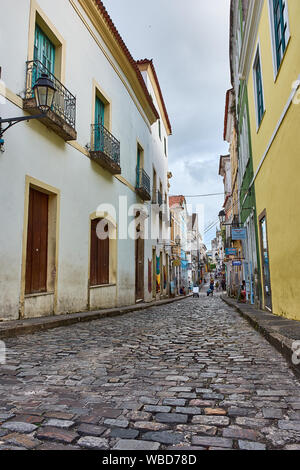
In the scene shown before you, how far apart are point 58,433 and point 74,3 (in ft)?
32.3

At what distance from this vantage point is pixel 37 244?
7508 millimetres

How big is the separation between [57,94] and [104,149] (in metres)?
2.56

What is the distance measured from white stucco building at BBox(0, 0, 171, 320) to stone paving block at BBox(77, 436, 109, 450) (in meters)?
4.44

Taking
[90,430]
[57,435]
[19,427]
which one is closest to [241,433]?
[90,430]

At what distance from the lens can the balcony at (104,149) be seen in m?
9.77

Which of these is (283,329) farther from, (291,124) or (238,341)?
(291,124)

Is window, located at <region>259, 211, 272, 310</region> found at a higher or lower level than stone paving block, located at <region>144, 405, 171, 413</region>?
higher

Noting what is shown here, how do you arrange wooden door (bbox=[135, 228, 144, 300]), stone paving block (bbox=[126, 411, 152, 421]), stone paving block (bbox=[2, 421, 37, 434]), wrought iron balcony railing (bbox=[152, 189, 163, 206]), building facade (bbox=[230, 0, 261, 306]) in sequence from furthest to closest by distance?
wrought iron balcony railing (bbox=[152, 189, 163, 206]) < wooden door (bbox=[135, 228, 144, 300]) < building facade (bbox=[230, 0, 261, 306]) < stone paving block (bbox=[126, 411, 152, 421]) < stone paving block (bbox=[2, 421, 37, 434])

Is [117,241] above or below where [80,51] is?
below

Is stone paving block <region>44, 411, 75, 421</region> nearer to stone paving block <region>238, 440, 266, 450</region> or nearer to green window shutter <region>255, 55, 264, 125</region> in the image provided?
stone paving block <region>238, 440, 266, 450</region>

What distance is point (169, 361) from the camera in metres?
4.02

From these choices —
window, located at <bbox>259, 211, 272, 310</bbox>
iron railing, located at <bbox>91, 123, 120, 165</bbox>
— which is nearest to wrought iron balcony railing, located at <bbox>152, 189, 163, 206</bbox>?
iron railing, located at <bbox>91, 123, 120, 165</bbox>

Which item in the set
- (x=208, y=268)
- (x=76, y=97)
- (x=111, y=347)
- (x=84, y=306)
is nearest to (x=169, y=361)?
(x=111, y=347)

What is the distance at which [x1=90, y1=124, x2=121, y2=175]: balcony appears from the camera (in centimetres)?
977
